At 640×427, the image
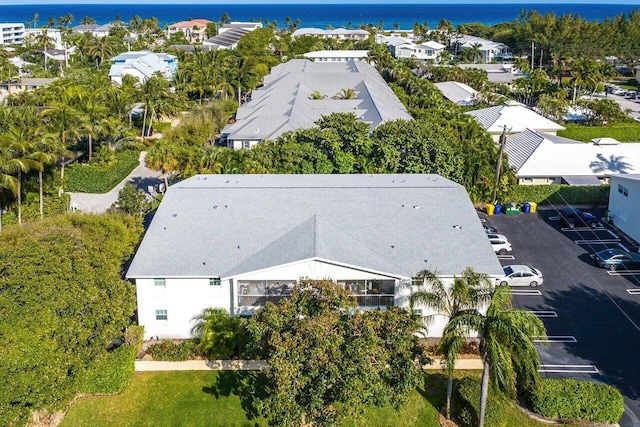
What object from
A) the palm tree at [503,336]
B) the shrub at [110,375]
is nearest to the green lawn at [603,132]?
the palm tree at [503,336]

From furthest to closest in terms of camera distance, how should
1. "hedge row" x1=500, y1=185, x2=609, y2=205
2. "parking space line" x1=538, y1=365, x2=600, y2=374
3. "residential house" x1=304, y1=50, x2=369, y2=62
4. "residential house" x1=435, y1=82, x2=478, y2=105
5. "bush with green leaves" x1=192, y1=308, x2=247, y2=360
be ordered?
"residential house" x1=304, y1=50, x2=369, y2=62, "residential house" x1=435, y1=82, x2=478, y2=105, "hedge row" x1=500, y1=185, x2=609, y2=205, "bush with green leaves" x1=192, y1=308, x2=247, y2=360, "parking space line" x1=538, y1=365, x2=600, y2=374

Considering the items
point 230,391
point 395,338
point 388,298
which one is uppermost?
point 395,338

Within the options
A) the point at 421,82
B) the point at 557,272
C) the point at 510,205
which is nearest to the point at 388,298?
the point at 557,272

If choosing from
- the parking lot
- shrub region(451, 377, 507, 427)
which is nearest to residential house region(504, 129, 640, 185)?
the parking lot

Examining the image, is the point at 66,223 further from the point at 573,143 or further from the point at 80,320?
the point at 573,143

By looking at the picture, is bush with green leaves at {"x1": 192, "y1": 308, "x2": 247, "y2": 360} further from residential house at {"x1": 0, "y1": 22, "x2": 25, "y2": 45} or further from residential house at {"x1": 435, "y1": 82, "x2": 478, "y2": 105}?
residential house at {"x1": 0, "y1": 22, "x2": 25, "y2": 45}

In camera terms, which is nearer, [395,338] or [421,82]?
[395,338]
